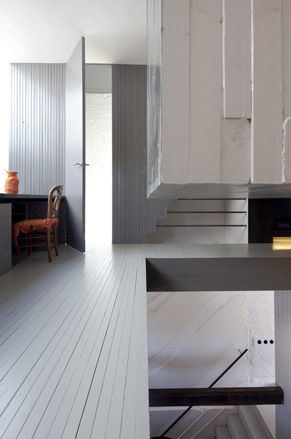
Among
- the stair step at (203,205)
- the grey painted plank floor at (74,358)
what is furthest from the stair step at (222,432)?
the grey painted plank floor at (74,358)

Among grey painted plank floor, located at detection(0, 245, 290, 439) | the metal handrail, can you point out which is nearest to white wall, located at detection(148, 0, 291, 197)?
grey painted plank floor, located at detection(0, 245, 290, 439)

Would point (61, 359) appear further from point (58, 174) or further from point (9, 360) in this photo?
point (58, 174)

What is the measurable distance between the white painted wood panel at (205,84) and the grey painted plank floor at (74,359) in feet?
2.53

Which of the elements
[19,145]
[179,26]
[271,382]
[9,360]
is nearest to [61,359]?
[9,360]

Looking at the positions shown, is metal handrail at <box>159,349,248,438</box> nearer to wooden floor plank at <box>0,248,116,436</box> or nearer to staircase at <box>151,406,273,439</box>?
staircase at <box>151,406,273,439</box>

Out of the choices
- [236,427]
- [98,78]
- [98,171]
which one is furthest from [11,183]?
[236,427]

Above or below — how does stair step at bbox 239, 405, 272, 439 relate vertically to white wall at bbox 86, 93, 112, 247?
below

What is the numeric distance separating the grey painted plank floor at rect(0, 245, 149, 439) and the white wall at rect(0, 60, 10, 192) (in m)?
3.02

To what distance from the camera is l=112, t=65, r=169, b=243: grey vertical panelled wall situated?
517cm

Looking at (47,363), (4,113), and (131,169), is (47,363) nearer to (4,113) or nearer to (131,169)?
(131,169)

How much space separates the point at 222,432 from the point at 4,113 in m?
6.33

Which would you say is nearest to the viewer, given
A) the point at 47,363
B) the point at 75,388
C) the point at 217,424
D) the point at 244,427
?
the point at 75,388

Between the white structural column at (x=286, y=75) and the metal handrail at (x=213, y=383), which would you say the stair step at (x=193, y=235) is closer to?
the metal handrail at (x=213, y=383)

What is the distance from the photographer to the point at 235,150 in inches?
24.9
